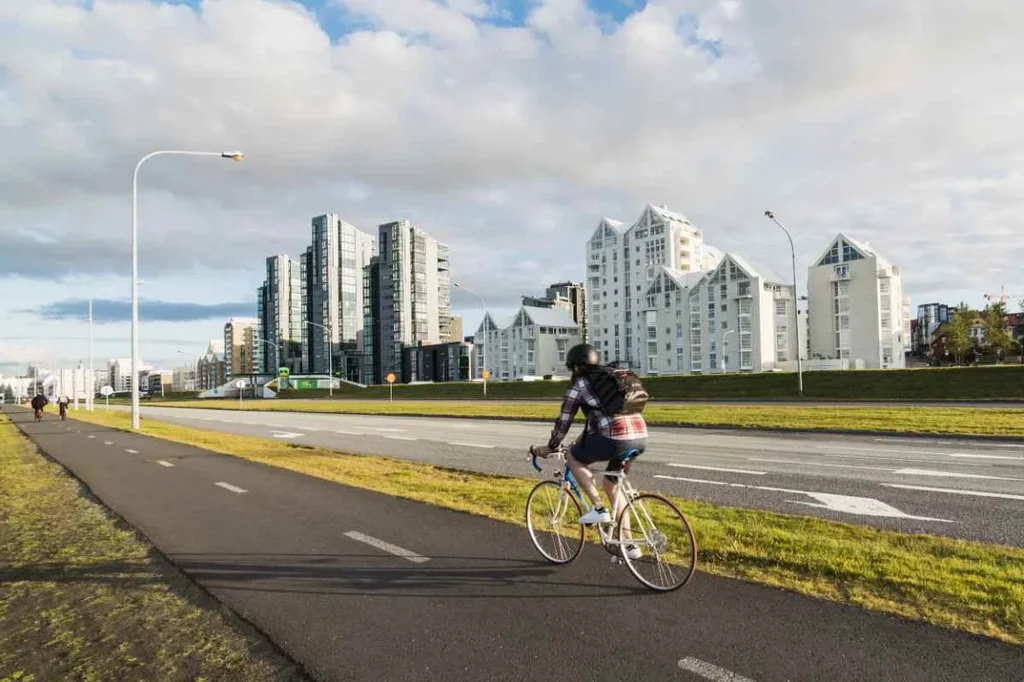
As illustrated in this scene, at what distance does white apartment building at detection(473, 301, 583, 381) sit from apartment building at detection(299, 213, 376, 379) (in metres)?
54.7

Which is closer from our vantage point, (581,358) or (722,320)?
(581,358)

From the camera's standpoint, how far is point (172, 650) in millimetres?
4125

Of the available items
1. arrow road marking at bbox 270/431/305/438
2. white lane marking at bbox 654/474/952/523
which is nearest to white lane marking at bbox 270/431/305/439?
arrow road marking at bbox 270/431/305/438

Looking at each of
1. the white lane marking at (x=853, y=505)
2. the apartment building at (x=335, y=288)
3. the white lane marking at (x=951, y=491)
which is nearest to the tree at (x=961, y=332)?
the white lane marking at (x=951, y=491)

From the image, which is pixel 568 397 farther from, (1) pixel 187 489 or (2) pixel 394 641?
(1) pixel 187 489

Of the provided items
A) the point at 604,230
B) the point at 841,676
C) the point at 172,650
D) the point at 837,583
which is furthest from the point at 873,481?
the point at 604,230

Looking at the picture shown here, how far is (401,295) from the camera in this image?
15062 centimetres

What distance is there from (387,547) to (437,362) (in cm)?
14381

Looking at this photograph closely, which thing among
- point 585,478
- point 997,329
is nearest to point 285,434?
point 585,478

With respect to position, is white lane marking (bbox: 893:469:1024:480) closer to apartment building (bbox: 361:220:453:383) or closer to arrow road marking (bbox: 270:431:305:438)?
arrow road marking (bbox: 270:431:305:438)

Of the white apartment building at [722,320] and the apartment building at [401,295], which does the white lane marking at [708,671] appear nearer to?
the white apartment building at [722,320]

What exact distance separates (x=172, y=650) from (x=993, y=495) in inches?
384

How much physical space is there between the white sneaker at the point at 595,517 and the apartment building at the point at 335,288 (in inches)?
6333

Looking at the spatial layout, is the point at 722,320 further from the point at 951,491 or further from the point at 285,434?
the point at 951,491
